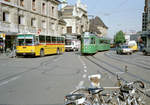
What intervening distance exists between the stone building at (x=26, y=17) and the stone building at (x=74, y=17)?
63.9 feet

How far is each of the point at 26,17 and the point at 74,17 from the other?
33.3m

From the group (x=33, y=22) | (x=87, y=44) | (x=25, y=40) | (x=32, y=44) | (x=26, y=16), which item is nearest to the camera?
(x=32, y=44)

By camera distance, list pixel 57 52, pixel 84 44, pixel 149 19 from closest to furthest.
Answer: pixel 84 44 → pixel 57 52 → pixel 149 19

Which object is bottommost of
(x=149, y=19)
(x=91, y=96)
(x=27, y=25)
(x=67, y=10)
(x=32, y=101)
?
(x=32, y=101)

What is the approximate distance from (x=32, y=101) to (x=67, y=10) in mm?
65404

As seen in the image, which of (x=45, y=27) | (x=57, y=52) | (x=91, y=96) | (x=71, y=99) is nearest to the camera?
(x=71, y=99)

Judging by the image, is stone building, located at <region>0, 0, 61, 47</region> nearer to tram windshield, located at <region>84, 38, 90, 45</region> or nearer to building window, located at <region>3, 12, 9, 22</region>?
building window, located at <region>3, 12, 9, 22</region>

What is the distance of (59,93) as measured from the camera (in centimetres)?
627

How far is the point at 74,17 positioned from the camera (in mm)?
65562

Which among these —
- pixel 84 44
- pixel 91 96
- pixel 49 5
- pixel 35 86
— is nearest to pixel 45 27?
pixel 49 5

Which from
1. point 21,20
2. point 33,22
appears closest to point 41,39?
point 21,20

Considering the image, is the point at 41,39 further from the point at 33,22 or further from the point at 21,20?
the point at 33,22

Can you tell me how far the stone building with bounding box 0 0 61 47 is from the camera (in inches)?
1152

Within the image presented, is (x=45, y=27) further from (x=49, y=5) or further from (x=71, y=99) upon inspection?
(x=71, y=99)
